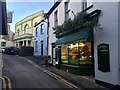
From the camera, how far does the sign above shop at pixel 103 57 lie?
14477mm

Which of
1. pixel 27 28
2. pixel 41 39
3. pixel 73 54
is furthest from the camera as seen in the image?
pixel 27 28

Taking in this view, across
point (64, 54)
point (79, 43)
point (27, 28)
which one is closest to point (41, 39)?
point (64, 54)

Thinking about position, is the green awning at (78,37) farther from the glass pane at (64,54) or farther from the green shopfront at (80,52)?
the glass pane at (64,54)

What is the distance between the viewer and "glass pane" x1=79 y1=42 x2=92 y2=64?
63.1ft

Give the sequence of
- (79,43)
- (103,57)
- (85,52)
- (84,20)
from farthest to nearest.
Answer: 1. (79,43)
2. (85,52)
3. (84,20)
4. (103,57)

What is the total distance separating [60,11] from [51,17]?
445cm

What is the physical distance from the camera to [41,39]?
3934cm

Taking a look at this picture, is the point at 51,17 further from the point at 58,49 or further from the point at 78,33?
the point at 78,33

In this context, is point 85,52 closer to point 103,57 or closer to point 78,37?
point 78,37

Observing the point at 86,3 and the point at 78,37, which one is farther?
the point at 86,3

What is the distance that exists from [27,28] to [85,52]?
123ft

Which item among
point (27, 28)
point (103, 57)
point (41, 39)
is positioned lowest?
point (103, 57)

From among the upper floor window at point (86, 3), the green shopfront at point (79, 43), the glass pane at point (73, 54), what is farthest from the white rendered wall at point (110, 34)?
the glass pane at point (73, 54)

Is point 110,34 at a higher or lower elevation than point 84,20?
lower
